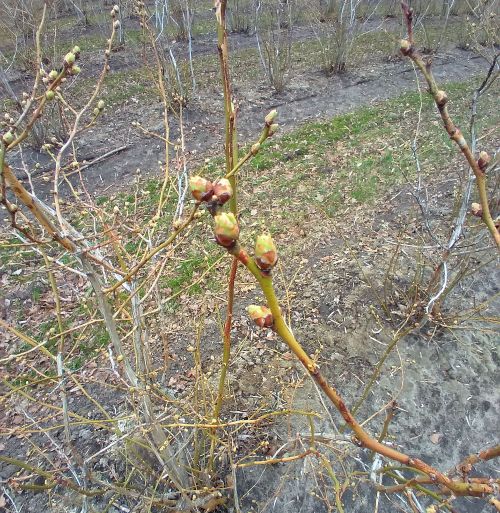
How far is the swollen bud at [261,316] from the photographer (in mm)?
640

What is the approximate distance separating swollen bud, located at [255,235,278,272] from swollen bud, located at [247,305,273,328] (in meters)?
0.09

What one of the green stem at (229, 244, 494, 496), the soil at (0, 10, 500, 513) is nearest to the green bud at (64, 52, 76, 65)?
the green stem at (229, 244, 494, 496)

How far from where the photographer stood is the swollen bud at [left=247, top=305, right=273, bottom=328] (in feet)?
2.10

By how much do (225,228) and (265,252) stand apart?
8cm

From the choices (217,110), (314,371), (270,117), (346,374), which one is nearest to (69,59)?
(270,117)

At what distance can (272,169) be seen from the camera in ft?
18.7

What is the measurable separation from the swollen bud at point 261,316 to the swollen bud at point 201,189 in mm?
183

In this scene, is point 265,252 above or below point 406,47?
below

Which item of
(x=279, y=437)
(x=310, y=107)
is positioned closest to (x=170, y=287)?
(x=279, y=437)

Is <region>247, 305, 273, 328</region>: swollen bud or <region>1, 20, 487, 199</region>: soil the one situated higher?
<region>247, 305, 273, 328</region>: swollen bud

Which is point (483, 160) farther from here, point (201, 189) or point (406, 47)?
point (201, 189)

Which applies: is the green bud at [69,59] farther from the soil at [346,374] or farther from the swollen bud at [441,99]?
the soil at [346,374]

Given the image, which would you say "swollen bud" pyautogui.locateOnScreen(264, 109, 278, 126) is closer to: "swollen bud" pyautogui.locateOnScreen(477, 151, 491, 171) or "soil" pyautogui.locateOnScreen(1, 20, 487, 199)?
"swollen bud" pyautogui.locateOnScreen(477, 151, 491, 171)

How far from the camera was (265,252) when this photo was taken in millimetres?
578
